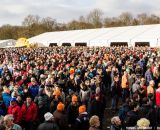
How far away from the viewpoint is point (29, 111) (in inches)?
372

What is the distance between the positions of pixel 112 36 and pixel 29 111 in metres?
39.2

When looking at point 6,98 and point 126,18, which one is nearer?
point 6,98

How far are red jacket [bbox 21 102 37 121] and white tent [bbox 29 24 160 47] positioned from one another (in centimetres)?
3206

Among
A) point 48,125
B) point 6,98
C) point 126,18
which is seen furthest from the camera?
point 126,18

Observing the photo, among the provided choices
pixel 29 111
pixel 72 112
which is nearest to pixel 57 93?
pixel 72 112

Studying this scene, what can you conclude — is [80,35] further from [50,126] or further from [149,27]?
[50,126]

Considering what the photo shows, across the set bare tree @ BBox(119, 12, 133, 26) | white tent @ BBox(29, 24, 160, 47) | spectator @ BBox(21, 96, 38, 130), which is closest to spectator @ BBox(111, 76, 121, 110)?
spectator @ BBox(21, 96, 38, 130)

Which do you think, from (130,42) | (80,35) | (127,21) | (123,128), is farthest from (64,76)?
(127,21)

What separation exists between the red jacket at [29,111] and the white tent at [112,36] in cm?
3206

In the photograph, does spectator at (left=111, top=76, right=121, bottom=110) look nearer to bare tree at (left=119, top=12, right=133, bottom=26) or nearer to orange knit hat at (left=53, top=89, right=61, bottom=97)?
orange knit hat at (left=53, top=89, right=61, bottom=97)

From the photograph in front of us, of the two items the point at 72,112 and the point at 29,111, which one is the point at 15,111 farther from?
the point at 72,112

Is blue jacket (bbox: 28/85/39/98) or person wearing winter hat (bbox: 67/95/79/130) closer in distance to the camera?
person wearing winter hat (bbox: 67/95/79/130)

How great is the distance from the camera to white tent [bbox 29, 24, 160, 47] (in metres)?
43.0

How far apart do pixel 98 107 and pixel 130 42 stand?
34371 millimetres
